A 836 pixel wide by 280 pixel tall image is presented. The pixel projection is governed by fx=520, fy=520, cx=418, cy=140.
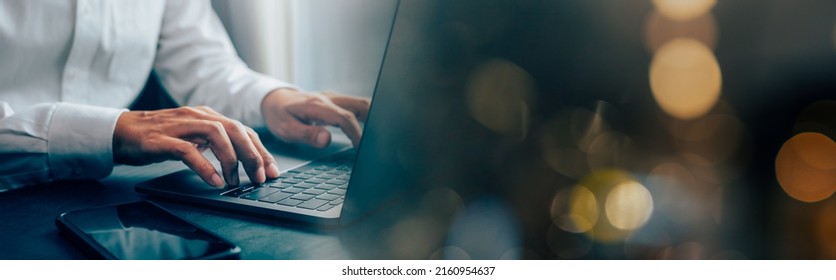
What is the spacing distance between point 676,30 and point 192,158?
345 millimetres

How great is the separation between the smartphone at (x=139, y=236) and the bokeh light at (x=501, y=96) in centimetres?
16

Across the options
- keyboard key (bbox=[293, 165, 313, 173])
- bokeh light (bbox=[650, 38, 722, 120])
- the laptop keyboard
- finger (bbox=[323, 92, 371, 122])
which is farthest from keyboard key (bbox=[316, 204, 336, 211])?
finger (bbox=[323, 92, 371, 122])

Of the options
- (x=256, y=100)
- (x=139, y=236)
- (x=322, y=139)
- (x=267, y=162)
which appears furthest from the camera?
(x=256, y=100)

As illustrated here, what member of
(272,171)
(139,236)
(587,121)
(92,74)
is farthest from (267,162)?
(92,74)

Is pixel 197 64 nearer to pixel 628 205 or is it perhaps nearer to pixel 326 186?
pixel 326 186

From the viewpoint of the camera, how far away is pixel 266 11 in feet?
2.66

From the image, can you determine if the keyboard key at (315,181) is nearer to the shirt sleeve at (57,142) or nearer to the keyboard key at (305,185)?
the keyboard key at (305,185)

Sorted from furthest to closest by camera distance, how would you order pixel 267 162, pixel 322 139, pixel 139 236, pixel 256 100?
pixel 256 100 → pixel 322 139 → pixel 267 162 → pixel 139 236

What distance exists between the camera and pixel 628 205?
0.35 m

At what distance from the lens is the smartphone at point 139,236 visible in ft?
0.93

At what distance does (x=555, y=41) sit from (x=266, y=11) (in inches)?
24.4

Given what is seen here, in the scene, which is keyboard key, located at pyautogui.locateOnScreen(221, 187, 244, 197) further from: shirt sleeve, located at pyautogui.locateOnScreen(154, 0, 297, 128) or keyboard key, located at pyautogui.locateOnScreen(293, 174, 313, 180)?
shirt sleeve, located at pyautogui.locateOnScreen(154, 0, 297, 128)

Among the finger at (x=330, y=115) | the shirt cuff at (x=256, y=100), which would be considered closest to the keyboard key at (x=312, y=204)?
the finger at (x=330, y=115)

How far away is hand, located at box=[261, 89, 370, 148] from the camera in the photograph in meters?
0.58
